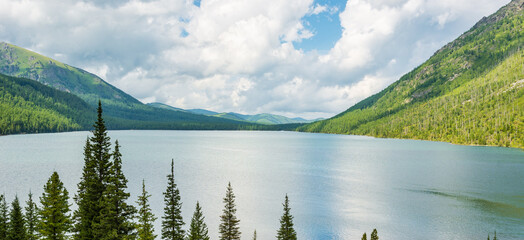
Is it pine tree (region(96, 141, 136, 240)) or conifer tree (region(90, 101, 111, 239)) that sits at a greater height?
conifer tree (region(90, 101, 111, 239))

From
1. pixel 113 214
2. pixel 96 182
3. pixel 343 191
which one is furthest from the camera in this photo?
pixel 343 191

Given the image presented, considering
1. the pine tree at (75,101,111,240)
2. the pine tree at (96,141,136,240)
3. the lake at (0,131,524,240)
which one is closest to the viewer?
the pine tree at (96,141,136,240)

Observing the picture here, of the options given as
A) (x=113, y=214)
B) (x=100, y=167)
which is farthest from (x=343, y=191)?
(x=113, y=214)

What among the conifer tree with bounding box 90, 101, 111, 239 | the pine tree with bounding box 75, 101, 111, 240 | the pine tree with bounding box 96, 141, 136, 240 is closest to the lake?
the pine tree with bounding box 75, 101, 111, 240

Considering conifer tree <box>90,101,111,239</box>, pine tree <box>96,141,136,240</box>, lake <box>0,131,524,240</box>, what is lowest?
lake <box>0,131,524,240</box>

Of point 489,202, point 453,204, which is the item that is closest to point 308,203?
point 453,204

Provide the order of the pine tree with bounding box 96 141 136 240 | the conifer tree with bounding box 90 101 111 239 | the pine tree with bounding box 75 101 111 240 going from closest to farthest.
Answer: the pine tree with bounding box 96 141 136 240 < the conifer tree with bounding box 90 101 111 239 < the pine tree with bounding box 75 101 111 240

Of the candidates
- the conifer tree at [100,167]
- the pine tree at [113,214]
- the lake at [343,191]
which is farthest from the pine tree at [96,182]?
the lake at [343,191]

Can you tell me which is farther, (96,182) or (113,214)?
(96,182)

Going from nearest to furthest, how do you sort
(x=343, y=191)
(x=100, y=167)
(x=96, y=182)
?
(x=96, y=182) < (x=100, y=167) < (x=343, y=191)

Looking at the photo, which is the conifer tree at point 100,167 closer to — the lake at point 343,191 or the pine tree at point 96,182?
the pine tree at point 96,182

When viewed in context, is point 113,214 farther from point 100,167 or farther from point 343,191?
point 343,191

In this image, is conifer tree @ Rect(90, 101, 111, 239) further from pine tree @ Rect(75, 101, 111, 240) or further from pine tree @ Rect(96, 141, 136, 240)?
pine tree @ Rect(96, 141, 136, 240)

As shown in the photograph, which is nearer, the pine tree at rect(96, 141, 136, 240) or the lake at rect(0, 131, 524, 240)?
the pine tree at rect(96, 141, 136, 240)
